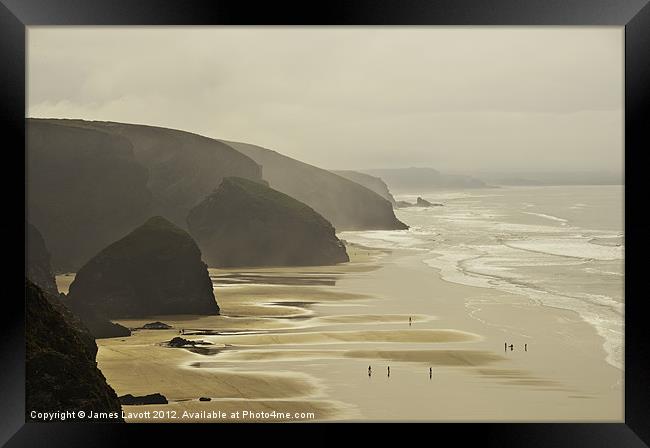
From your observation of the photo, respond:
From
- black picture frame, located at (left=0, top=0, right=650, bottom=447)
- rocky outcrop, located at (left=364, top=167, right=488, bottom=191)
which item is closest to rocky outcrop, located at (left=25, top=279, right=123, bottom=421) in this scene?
black picture frame, located at (left=0, top=0, right=650, bottom=447)

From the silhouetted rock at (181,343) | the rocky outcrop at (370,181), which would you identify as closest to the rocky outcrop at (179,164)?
the rocky outcrop at (370,181)

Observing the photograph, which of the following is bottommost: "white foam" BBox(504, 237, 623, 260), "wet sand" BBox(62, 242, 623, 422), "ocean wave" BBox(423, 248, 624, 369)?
"wet sand" BBox(62, 242, 623, 422)

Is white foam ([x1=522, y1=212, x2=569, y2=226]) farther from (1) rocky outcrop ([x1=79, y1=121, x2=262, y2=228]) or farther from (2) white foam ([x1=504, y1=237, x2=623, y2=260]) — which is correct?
(1) rocky outcrop ([x1=79, y1=121, x2=262, y2=228])

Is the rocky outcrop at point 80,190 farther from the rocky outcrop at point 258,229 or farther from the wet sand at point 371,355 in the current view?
the wet sand at point 371,355

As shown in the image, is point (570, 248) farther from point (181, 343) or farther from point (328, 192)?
point (181, 343)

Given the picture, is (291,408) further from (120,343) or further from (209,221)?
(209,221)

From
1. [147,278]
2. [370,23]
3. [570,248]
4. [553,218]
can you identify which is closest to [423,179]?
[553,218]
